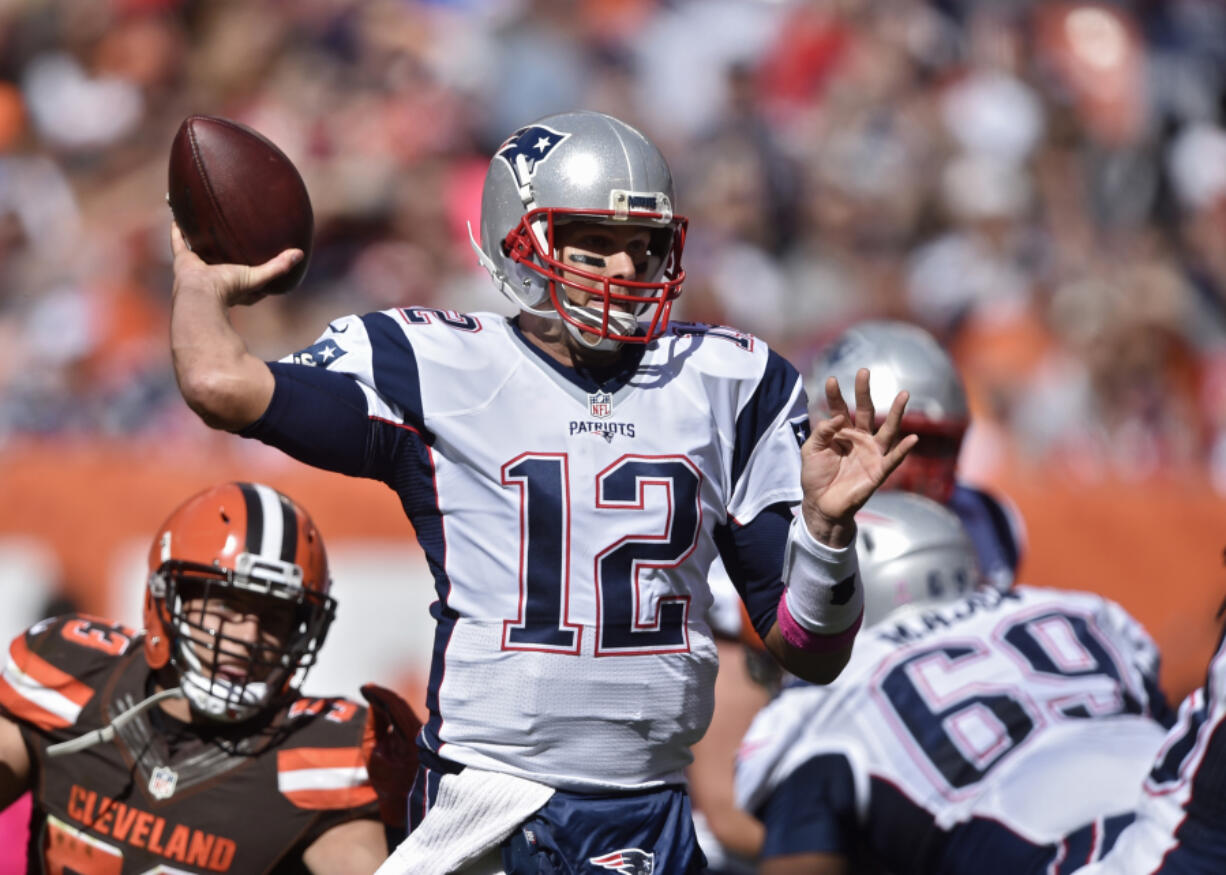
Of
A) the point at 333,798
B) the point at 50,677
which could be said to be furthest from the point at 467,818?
the point at 50,677

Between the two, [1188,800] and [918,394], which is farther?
[918,394]

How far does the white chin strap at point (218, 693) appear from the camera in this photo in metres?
3.12

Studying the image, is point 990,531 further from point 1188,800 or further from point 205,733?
point 205,733

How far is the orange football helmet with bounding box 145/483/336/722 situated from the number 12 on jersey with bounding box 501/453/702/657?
934 mm

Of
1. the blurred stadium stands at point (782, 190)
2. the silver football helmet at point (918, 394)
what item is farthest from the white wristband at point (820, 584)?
the blurred stadium stands at point (782, 190)

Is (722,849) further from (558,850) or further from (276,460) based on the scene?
(276,460)

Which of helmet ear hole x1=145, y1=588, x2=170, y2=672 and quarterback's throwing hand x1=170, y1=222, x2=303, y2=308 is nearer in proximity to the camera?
quarterback's throwing hand x1=170, y1=222, x2=303, y2=308

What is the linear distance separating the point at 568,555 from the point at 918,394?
2.18m

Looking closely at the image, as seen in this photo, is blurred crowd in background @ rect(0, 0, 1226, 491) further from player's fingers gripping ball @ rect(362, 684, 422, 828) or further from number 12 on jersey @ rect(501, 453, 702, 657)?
number 12 on jersey @ rect(501, 453, 702, 657)

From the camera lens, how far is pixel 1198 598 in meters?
5.88

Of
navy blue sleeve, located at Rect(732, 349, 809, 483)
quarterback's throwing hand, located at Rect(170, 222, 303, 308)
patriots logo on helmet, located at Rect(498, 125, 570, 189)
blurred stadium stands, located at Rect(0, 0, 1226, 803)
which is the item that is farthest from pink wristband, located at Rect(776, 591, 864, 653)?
blurred stadium stands, located at Rect(0, 0, 1226, 803)

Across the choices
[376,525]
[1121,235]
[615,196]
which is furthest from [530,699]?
[1121,235]

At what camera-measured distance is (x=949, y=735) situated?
3547mm

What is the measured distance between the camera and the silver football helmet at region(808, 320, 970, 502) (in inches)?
172
